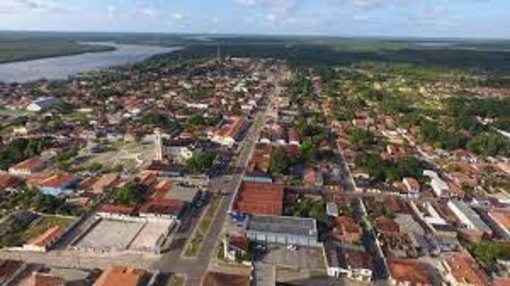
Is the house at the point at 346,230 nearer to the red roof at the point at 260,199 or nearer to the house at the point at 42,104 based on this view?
the red roof at the point at 260,199

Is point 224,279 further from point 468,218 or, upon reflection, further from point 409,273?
point 468,218

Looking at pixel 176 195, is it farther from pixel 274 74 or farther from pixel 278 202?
pixel 274 74

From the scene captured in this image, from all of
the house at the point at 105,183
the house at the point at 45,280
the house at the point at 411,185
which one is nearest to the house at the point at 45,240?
the house at the point at 45,280

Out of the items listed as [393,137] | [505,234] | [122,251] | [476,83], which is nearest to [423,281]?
[505,234]

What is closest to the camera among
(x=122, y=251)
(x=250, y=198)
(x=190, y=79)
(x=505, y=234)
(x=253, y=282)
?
(x=253, y=282)

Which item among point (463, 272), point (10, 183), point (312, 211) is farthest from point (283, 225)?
point (10, 183)

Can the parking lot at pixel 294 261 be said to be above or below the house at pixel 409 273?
below
